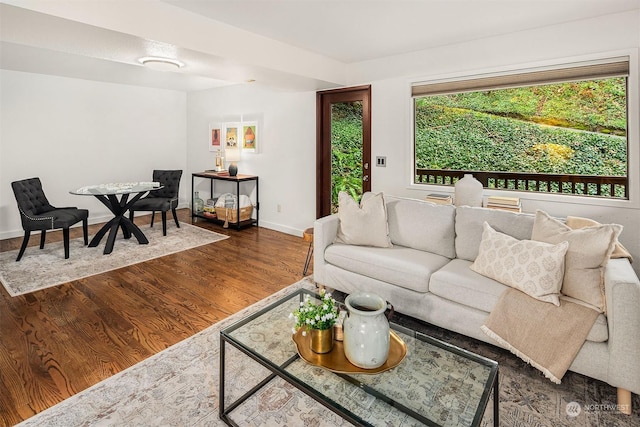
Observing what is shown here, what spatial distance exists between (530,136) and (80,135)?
7.26 meters

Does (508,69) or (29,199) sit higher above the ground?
(508,69)

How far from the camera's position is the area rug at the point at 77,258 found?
11.0 ft

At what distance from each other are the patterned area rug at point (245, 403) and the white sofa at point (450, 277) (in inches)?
6.8

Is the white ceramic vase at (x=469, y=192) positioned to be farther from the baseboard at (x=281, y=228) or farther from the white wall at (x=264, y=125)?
the baseboard at (x=281, y=228)

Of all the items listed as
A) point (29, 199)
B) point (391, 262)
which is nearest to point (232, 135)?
→ point (29, 199)

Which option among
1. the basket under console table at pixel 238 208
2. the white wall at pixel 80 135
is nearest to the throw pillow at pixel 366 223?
the basket under console table at pixel 238 208

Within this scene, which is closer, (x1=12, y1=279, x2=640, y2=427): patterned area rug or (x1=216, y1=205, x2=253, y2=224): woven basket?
(x1=12, y1=279, x2=640, y2=427): patterned area rug

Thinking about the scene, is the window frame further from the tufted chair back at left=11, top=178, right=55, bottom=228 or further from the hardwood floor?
the tufted chair back at left=11, top=178, right=55, bottom=228

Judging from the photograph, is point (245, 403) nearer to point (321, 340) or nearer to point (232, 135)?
point (321, 340)

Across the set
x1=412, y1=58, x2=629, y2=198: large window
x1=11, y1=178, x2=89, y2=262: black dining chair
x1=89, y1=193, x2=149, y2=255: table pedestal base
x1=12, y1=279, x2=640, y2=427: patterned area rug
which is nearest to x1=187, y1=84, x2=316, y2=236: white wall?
x1=412, y1=58, x2=629, y2=198: large window

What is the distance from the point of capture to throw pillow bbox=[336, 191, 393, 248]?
286cm

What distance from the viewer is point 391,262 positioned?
8.38 feet

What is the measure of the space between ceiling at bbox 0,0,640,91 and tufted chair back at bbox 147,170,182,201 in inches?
81.7

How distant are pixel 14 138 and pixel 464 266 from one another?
6.00 m
